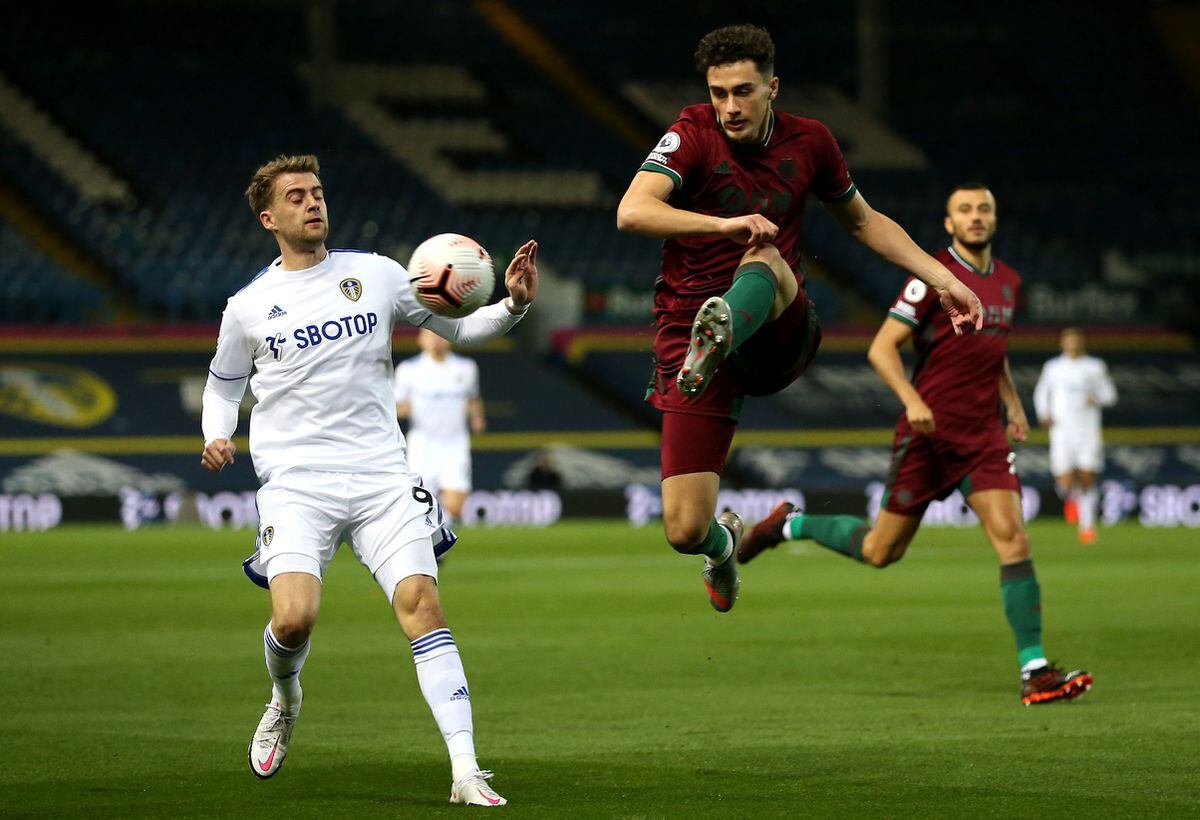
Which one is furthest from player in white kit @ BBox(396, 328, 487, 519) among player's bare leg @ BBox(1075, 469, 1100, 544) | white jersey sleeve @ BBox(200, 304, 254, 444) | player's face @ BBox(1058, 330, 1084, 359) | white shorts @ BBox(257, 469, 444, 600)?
white shorts @ BBox(257, 469, 444, 600)

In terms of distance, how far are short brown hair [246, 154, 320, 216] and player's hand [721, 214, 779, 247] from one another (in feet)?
5.11

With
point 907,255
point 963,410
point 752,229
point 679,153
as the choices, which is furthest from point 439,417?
point 752,229

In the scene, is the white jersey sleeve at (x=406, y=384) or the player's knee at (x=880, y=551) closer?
the player's knee at (x=880, y=551)

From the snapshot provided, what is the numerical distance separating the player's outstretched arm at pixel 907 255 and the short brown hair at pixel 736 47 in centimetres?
79

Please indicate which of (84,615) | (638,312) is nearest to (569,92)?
(638,312)

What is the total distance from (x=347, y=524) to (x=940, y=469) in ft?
13.5

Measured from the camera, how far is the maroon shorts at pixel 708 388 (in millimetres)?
7562

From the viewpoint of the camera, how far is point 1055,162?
3641 centimetres

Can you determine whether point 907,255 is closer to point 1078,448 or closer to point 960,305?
point 960,305

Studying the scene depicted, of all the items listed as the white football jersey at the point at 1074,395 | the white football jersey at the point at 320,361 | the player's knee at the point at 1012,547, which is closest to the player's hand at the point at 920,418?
the player's knee at the point at 1012,547

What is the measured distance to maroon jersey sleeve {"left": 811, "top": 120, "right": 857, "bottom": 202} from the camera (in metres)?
7.52

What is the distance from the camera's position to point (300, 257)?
23.4ft

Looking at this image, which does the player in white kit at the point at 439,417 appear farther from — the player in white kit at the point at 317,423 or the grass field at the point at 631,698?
the player in white kit at the point at 317,423

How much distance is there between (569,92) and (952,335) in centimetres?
2775
